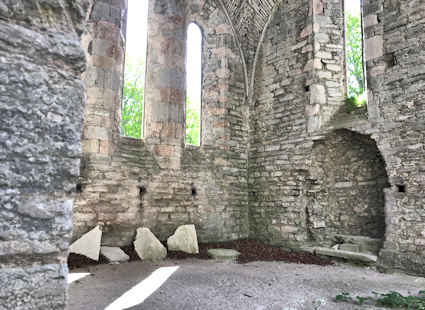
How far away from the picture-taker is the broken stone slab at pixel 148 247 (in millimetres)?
5543

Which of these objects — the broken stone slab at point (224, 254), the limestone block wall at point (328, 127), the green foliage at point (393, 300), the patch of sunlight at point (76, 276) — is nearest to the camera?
the green foliage at point (393, 300)

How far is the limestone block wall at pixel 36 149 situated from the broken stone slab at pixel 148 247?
4477mm

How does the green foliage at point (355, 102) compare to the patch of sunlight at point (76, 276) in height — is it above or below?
above

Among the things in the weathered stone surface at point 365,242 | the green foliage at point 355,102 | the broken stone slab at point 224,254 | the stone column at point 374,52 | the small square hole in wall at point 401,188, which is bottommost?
the broken stone slab at point 224,254

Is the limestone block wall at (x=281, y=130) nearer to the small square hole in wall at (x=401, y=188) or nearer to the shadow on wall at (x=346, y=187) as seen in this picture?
the shadow on wall at (x=346, y=187)

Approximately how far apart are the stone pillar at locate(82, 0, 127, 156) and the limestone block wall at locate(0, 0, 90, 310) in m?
4.58

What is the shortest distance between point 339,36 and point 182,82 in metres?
3.54

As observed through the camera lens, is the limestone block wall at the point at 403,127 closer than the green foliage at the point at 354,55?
Yes

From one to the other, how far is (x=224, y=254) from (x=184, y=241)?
85cm

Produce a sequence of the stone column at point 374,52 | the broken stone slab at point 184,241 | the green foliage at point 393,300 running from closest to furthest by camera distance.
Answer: the green foliage at point 393,300, the stone column at point 374,52, the broken stone slab at point 184,241

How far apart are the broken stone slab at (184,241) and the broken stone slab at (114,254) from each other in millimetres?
970

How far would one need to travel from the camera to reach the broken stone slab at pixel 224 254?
576 cm

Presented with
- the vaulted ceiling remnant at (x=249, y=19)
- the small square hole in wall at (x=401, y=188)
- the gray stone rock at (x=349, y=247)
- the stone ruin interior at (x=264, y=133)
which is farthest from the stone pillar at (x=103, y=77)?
the small square hole in wall at (x=401, y=188)

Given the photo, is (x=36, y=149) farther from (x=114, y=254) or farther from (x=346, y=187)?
(x=346, y=187)
